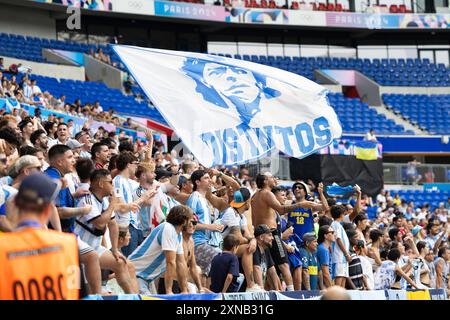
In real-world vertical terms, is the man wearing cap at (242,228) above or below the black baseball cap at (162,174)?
below

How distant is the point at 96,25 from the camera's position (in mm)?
39156

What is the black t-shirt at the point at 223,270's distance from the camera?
10.9m

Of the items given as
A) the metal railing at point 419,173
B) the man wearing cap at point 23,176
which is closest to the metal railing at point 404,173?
the metal railing at point 419,173

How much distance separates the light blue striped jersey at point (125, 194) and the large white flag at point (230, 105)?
38.5 inches

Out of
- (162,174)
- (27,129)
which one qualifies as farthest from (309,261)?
(27,129)

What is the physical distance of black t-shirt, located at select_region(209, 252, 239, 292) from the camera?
35.6 feet

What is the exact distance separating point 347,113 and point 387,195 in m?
9.59

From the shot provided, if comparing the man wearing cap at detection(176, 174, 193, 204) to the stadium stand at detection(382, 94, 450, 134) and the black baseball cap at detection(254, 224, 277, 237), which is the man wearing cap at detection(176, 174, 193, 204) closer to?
the black baseball cap at detection(254, 224, 277, 237)

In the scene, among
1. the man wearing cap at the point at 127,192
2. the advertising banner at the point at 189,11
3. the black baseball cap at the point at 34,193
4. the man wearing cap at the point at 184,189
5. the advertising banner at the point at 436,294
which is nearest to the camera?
the black baseball cap at the point at 34,193

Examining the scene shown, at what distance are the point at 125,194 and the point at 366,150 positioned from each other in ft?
65.7

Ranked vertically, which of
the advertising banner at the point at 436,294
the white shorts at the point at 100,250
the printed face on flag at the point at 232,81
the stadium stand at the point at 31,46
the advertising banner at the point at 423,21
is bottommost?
the advertising banner at the point at 436,294

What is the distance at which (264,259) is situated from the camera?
481 inches

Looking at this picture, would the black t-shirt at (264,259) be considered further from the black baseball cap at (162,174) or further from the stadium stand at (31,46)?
the stadium stand at (31,46)
